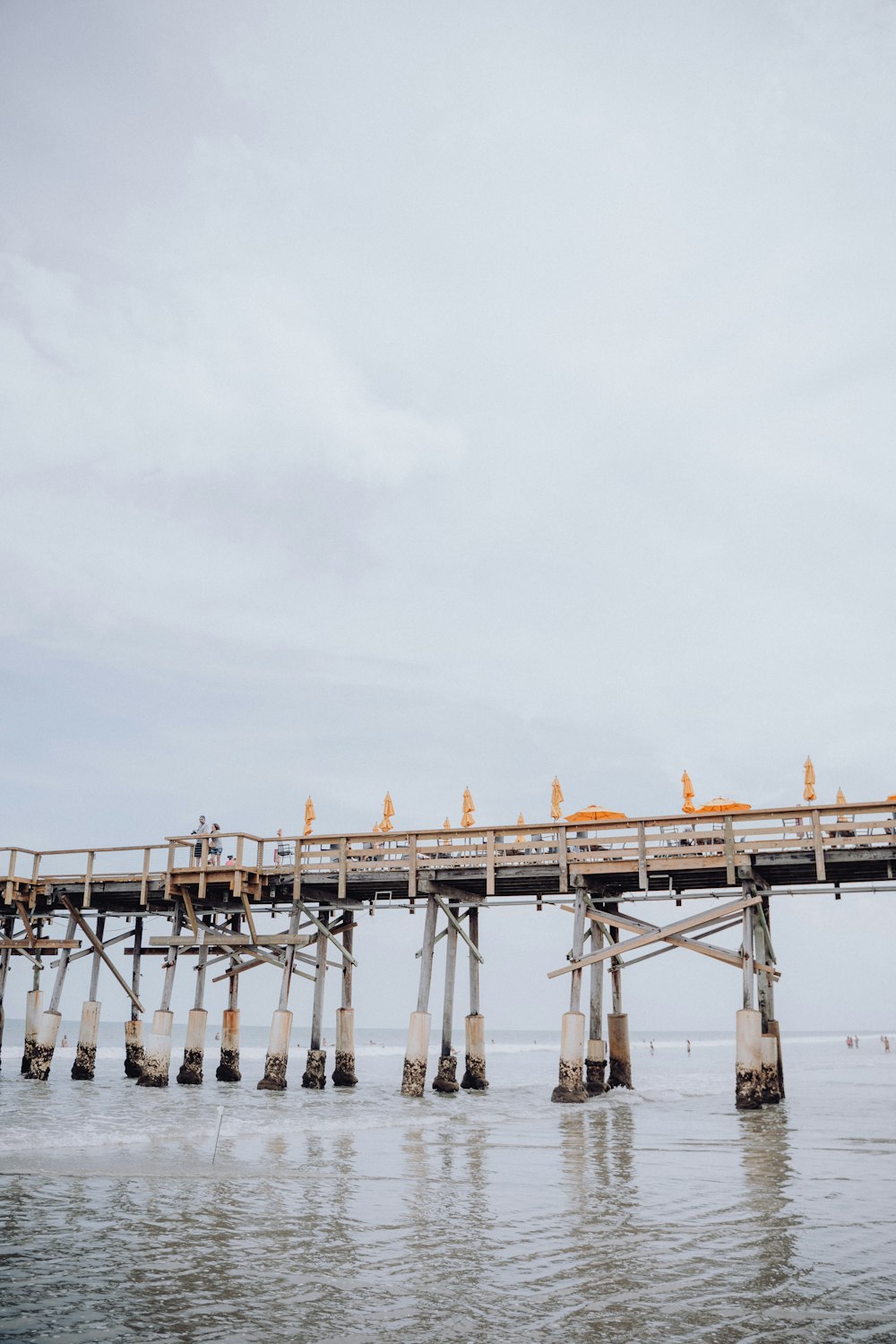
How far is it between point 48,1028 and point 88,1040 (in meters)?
2.01

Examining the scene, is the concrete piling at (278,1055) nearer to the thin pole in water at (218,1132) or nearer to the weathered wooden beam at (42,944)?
the thin pole in water at (218,1132)

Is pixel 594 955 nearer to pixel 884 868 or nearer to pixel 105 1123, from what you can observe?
pixel 884 868

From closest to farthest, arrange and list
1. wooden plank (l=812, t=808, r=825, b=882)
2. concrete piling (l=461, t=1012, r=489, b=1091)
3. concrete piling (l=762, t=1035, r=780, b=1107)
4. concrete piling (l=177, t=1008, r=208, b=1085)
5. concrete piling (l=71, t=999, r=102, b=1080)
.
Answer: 1. wooden plank (l=812, t=808, r=825, b=882)
2. concrete piling (l=762, t=1035, r=780, b=1107)
3. concrete piling (l=461, t=1012, r=489, b=1091)
4. concrete piling (l=177, t=1008, r=208, b=1085)
5. concrete piling (l=71, t=999, r=102, b=1080)

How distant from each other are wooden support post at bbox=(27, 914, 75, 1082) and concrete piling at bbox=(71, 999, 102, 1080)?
2.56 feet

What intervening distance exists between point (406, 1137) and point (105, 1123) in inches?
221

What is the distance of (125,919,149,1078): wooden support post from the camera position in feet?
102

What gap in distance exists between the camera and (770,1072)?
2412cm

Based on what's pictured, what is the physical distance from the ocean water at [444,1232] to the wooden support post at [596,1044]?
5519 mm

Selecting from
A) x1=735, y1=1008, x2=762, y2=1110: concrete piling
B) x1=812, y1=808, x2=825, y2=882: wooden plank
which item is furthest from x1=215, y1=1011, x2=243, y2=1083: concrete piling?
x1=812, y1=808, x2=825, y2=882: wooden plank

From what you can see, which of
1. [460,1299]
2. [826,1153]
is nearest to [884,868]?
[826,1153]

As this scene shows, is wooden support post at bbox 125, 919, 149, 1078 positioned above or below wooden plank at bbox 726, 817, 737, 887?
below

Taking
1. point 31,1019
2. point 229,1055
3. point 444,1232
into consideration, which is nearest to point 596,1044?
point 229,1055

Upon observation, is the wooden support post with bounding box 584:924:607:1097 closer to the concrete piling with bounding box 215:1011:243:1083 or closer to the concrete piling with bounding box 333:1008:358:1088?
the concrete piling with bounding box 333:1008:358:1088

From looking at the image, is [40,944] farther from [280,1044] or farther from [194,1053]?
[280,1044]
